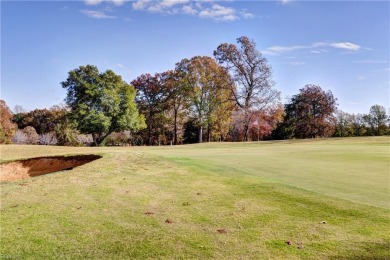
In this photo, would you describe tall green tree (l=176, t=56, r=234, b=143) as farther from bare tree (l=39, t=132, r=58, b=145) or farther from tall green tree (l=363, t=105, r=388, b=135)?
tall green tree (l=363, t=105, r=388, b=135)

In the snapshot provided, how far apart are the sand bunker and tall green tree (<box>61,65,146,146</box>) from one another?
20619mm

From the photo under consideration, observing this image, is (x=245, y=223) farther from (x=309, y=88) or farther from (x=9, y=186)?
(x=309, y=88)

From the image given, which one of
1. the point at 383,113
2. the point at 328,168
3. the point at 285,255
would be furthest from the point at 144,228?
the point at 383,113

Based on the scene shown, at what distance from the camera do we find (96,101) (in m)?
39.3

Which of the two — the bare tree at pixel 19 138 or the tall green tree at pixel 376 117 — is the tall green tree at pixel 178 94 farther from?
the tall green tree at pixel 376 117

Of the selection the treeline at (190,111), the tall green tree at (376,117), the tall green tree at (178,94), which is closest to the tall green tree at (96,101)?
the treeline at (190,111)

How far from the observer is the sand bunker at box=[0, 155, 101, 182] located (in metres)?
16.0

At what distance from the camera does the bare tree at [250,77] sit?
42.1 meters

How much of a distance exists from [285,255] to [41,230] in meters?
3.86

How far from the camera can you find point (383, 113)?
52.2m

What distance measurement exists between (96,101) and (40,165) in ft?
75.5

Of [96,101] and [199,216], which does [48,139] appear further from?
[199,216]

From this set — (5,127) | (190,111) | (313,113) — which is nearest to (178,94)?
(190,111)

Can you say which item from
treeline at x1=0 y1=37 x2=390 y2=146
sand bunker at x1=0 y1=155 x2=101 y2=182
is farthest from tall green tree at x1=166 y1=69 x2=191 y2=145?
sand bunker at x1=0 y1=155 x2=101 y2=182
